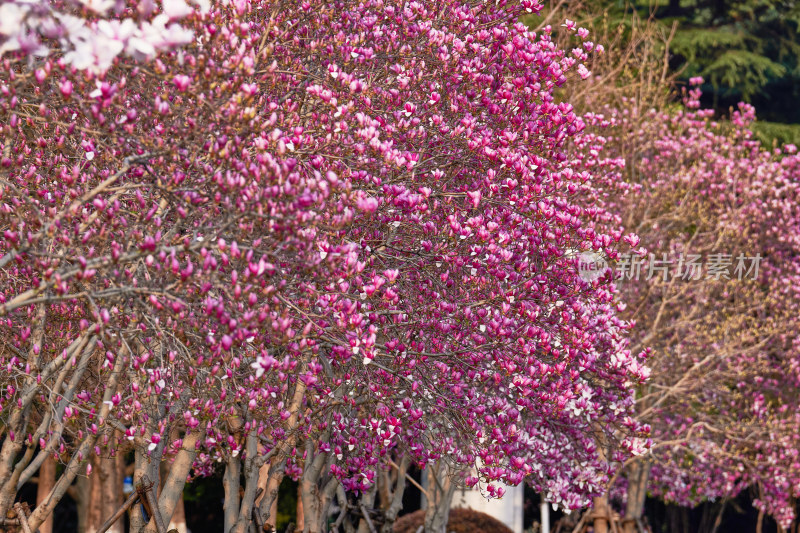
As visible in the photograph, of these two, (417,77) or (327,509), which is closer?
(417,77)

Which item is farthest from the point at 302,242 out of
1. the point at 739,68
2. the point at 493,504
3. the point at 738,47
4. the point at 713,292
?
the point at 738,47

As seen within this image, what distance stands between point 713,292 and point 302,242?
1645cm

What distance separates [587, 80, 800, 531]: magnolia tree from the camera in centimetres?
1953

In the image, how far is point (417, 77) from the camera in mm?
9211

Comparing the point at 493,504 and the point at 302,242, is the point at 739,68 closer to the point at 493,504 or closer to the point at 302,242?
the point at 493,504

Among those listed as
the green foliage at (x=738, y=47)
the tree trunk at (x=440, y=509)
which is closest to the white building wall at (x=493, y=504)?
the tree trunk at (x=440, y=509)

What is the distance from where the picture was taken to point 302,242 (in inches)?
251

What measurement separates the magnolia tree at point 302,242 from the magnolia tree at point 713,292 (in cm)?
911

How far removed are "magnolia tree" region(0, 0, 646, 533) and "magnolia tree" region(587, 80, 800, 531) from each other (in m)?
9.11

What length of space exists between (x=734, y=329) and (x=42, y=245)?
653 inches

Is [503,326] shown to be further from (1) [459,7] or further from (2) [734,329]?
(2) [734,329]

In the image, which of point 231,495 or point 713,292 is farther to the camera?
point 713,292

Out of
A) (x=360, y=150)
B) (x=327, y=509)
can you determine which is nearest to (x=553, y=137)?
(x=360, y=150)

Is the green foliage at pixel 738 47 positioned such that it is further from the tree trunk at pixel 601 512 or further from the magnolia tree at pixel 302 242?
the magnolia tree at pixel 302 242
